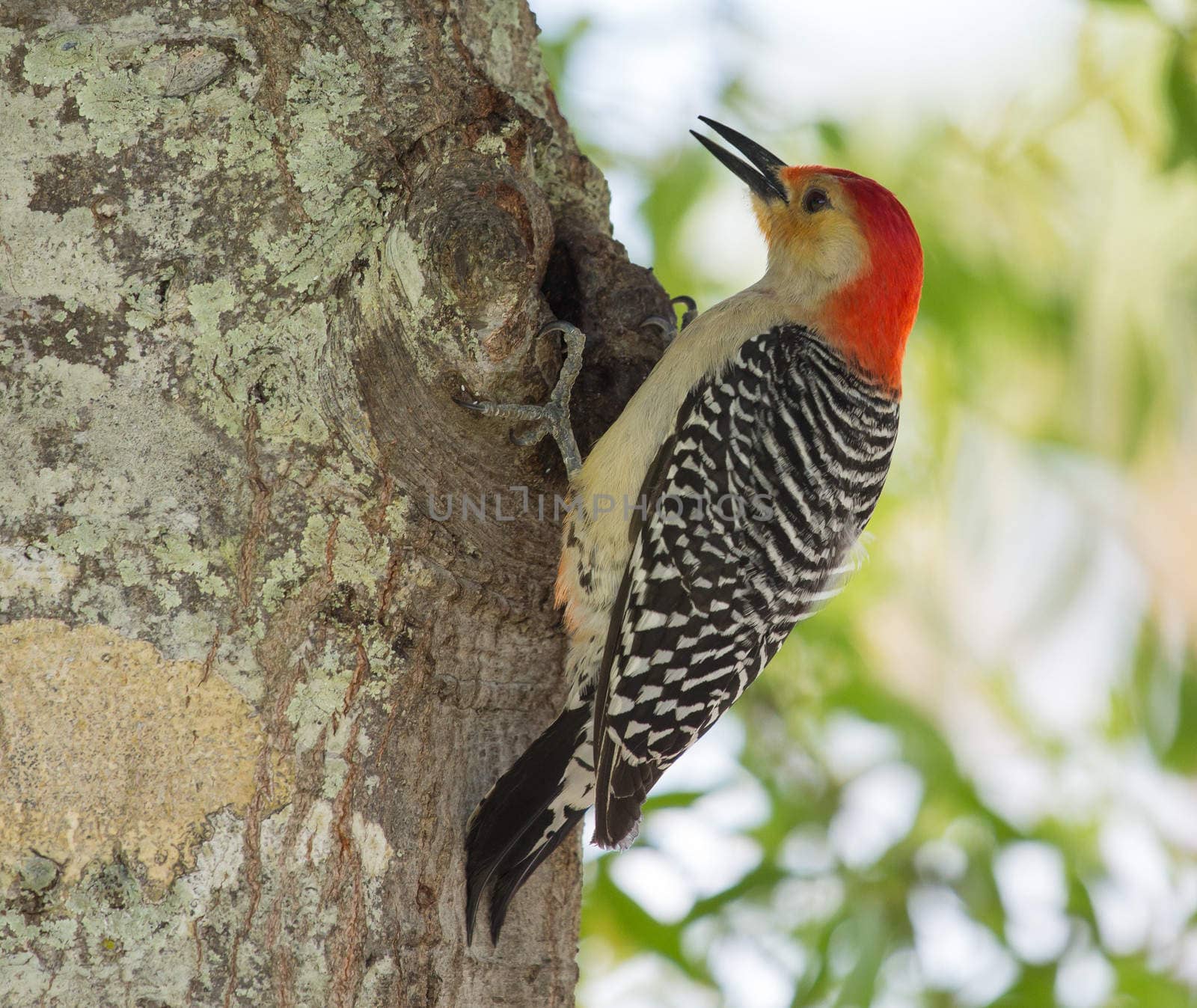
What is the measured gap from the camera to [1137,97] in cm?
395

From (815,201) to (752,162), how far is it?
328 millimetres

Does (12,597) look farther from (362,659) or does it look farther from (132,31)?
(132,31)

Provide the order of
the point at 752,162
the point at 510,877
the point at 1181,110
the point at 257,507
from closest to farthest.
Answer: the point at 257,507 < the point at 510,877 < the point at 1181,110 < the point at 752,162

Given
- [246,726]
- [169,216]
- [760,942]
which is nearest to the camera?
[246,726]

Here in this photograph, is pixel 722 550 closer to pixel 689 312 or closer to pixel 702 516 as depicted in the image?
pixel 702 516

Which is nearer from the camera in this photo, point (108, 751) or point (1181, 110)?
point (108, 751)

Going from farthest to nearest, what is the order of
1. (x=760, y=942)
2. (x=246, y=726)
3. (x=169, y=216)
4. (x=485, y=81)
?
(x=760, y=942)
(x=485, y=81)
(x=169, y=216)
(x=246, y=726)

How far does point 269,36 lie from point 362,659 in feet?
4.34

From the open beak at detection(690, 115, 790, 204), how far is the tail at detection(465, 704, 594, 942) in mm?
1965

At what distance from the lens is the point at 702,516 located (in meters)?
3.04

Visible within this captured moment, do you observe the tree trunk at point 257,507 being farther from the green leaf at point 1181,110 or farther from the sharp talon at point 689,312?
the green leaf at point 1181,110

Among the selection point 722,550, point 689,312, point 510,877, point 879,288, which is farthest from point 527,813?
point 689,312

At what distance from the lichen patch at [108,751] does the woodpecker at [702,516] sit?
63 cm

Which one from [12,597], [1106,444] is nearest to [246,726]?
[12,597]
